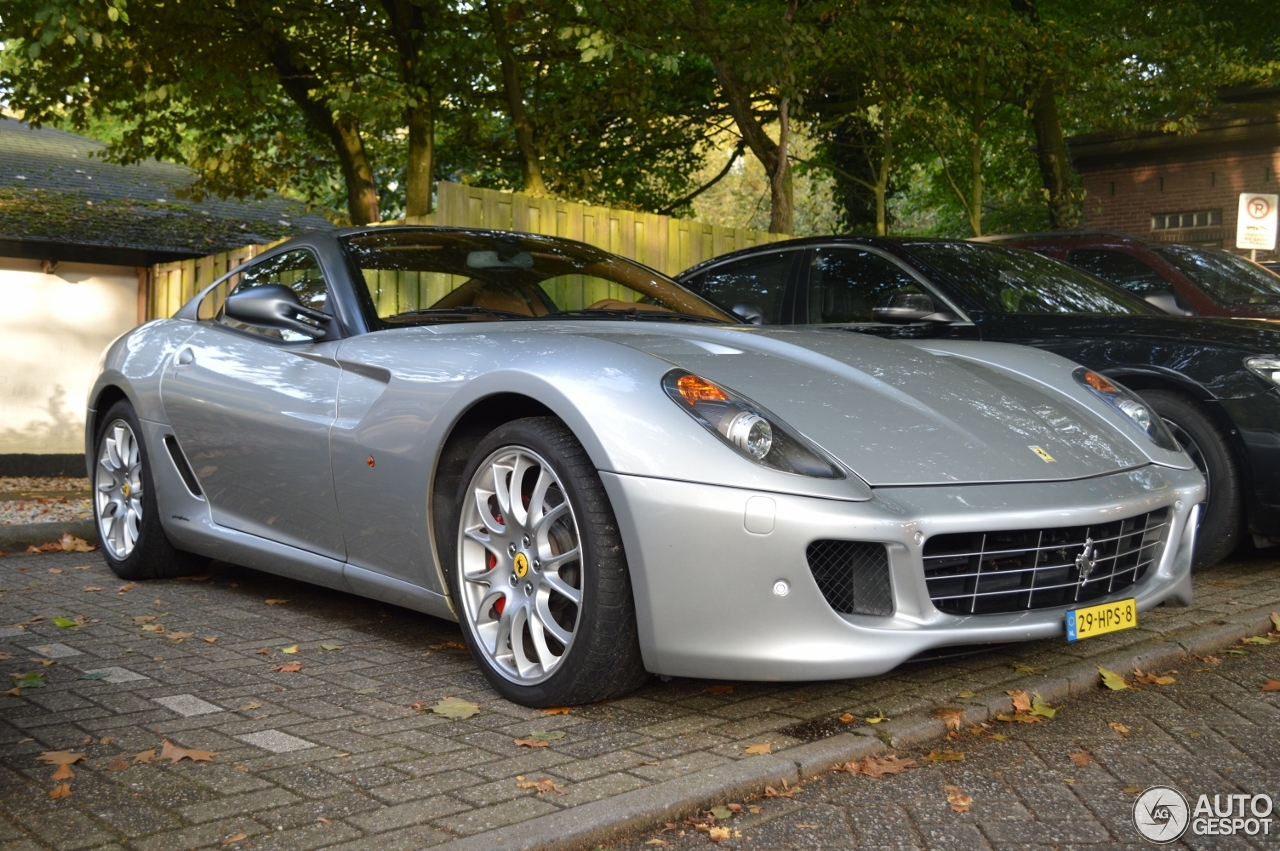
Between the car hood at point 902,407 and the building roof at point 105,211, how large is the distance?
975 centimetres

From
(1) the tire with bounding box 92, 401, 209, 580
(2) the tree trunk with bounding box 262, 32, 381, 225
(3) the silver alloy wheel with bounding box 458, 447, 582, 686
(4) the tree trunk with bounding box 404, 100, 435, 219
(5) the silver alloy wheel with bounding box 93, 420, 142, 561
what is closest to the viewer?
(3) the silver alloy wheel with bounding box 458, 447, 582, 686

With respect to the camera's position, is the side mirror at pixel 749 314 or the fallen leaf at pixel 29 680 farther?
the side mirror at pixel 749 314

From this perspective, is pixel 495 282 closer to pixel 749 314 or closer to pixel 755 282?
pixel 749 314

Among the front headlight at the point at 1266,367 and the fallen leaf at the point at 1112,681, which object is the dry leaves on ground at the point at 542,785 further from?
the front headlight at the point at 1266,367

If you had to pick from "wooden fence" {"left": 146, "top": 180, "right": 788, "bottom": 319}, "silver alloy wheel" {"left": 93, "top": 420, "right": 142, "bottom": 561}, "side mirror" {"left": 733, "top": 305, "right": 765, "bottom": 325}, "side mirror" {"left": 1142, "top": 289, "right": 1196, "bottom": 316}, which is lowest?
"silver alloy wheel" {"left": 93, "top": 420, "right": 142, "bottom": 561}

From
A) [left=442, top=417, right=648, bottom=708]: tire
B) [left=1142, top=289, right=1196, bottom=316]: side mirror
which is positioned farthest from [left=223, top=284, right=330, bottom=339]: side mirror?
[left=1142, top=289, right=1196, bottom=316]: side mirror

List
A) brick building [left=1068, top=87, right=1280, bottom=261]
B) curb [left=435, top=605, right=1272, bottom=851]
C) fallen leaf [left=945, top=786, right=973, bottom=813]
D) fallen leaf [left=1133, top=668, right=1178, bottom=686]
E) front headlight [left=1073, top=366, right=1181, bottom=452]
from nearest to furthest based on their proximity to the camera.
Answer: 1. curb [left=435, top=605, right=1272, bottom=851]
2. fallen leaf [left=945, top=786, right=973, bottom=813]
3. fallen leaf [left=1133, top=668, right=1178, bottom=686]
4. front headlight [left=1073, top=366, right=1181, bottom=452]
5. brick building [left=1068, top=87, right=1280, bottom=261]

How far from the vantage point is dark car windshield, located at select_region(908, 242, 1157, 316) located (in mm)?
6367

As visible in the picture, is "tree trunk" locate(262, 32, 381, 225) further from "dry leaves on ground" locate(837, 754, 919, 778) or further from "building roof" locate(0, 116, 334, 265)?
"dry leaves on ground" locate(837, 754, 919, 778)

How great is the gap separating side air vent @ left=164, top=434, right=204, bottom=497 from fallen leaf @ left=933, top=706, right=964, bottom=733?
3111mm

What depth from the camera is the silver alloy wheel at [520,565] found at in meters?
3.63

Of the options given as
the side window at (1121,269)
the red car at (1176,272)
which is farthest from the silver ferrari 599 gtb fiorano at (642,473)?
the side window at (1121,269)

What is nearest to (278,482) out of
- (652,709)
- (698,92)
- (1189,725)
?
(652,709)

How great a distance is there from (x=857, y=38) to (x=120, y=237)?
8.46m
